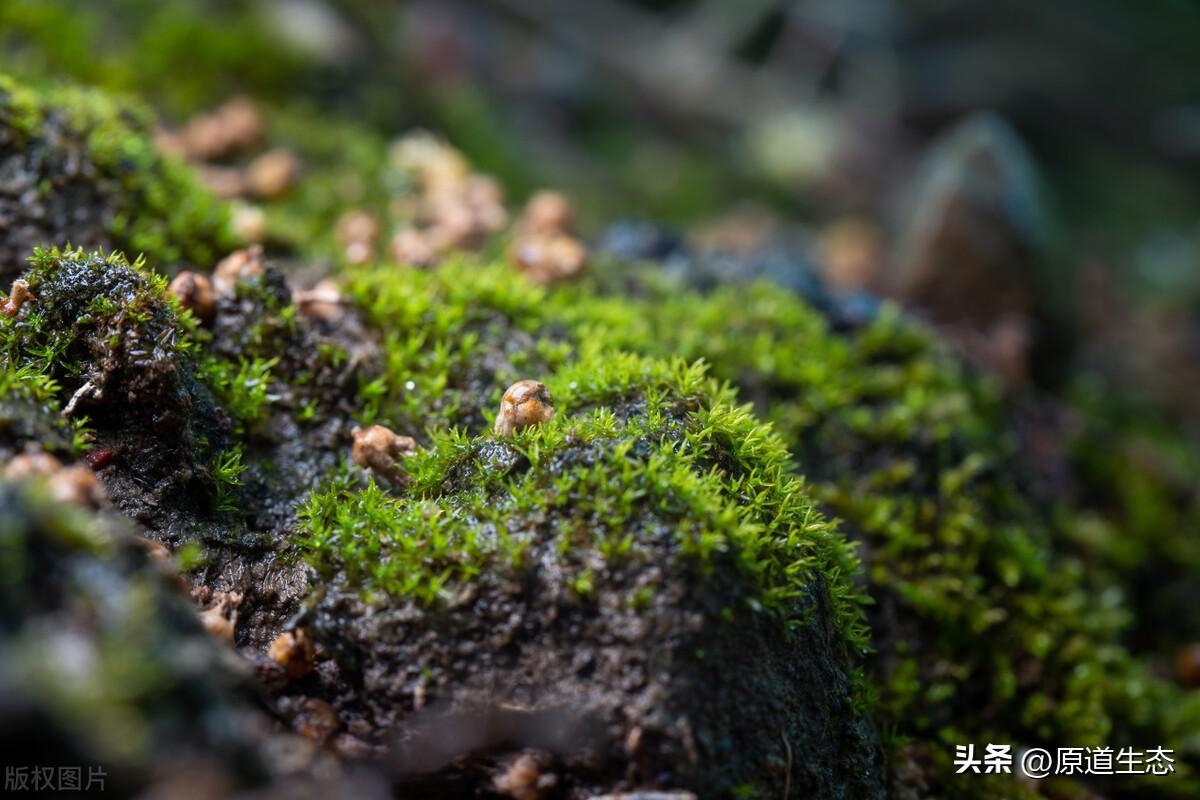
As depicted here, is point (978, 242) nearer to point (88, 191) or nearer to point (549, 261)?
point (549, 261)

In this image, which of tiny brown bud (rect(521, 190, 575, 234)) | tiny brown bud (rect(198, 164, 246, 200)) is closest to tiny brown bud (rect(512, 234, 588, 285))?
tiny brown bud (rect(521, 190, 575, 234))

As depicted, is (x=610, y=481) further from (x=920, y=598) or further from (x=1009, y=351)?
(x=1009, y=351)

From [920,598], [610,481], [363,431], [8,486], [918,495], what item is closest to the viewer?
[8,486]

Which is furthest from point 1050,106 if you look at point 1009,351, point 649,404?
point 649,404

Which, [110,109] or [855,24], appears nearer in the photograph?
[110,109]

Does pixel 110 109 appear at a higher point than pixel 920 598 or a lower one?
higher

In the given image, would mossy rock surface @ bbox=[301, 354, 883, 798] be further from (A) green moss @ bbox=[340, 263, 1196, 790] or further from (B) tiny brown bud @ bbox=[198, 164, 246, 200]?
(B) tiny brown bud @ bbox=[198, 164, 246, 200]

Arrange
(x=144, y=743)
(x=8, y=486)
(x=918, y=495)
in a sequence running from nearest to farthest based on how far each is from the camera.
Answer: (x=144, y=743) < (x=8, y=486) < (x=918, y=495)
